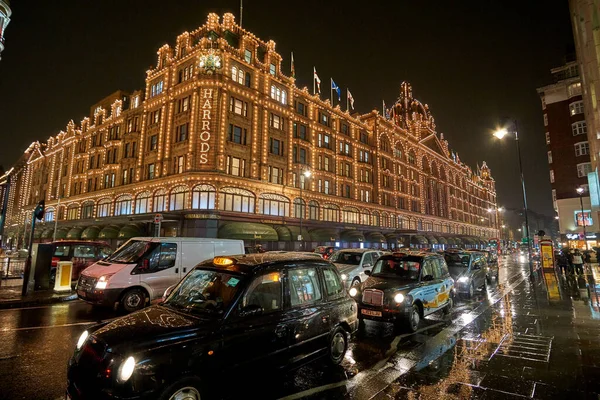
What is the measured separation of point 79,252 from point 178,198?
1540 cm

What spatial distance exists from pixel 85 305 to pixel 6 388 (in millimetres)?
6777

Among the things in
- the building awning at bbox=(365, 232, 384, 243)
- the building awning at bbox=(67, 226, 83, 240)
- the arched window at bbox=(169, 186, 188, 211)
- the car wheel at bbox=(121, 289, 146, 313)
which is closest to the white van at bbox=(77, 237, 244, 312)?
the car wheel at bbox=(121, 289, 146, 313)

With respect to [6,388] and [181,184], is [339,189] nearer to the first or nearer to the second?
[181,184]

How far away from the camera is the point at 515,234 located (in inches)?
6841

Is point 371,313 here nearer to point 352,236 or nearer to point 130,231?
point 130,231

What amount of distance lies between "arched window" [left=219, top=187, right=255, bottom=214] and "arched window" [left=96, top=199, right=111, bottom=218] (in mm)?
19883

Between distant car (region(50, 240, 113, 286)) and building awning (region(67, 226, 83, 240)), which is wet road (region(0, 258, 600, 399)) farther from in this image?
building awning (region(67, 226, 83, 240))

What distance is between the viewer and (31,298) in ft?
35.9

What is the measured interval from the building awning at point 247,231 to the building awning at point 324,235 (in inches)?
255

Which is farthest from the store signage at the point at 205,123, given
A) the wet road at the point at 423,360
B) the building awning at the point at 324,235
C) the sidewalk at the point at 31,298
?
the wet road at the point at 423,360

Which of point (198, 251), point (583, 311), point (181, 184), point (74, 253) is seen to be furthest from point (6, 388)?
point (181, 184)

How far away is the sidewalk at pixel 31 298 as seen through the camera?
10.3 m

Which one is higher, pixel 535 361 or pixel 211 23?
pixel 211 23

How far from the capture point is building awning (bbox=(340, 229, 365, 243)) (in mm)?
41656
